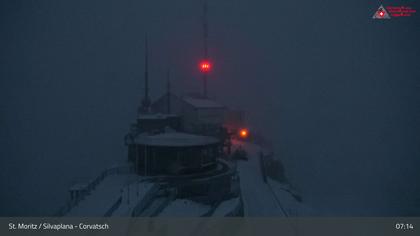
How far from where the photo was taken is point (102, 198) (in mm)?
16344

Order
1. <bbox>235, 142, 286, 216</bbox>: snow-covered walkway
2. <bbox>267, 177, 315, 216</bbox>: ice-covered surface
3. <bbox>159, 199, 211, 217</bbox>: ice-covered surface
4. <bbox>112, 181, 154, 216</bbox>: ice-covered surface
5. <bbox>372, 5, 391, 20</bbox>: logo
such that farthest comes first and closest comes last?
<bbox>267, 177, 315, 216</bbox>: ice-covered surface → <bbox>235, 142, 286, 216</bbox>: snow-covered walkway → <bbox>159, 199, 211, 217</bbox>: ice-covered surface → <bbox>372, 5, 391, 20</bbox>: logo → <bbox>112, 181, 154, 216</bbox>: ice-covered surface

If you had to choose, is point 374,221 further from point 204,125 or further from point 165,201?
point 204,125

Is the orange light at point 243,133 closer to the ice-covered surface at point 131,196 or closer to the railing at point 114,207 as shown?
the ice-covered surface at point 131,196

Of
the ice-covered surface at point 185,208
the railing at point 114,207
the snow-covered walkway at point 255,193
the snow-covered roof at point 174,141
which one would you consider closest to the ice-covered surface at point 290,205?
the snow-covered walkway at point 255,193

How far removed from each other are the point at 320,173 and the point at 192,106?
56.0 m

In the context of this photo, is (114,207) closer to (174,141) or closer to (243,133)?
(174,141)

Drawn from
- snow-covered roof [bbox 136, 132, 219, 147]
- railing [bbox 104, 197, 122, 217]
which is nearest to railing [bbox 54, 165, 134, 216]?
railing [bbox 104, 197, 122, 217]

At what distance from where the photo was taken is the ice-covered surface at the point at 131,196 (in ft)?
45.3

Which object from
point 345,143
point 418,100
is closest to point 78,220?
point 345,143

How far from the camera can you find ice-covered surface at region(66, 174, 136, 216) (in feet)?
46.8

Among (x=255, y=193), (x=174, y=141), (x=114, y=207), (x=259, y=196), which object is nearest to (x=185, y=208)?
(x=114, y=207)

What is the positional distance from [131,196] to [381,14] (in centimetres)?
1529

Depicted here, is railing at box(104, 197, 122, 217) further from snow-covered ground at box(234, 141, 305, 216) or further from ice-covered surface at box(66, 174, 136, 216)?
snow-covered ground at box(234, 141, 305, 216)

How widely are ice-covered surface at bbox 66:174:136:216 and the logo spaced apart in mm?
15920
